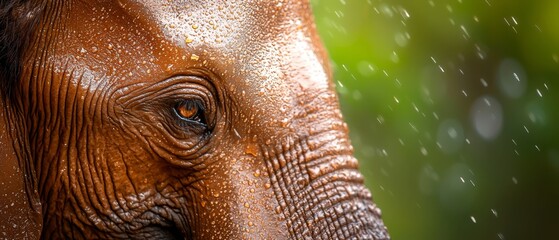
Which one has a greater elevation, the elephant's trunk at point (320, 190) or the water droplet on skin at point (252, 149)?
the water droplet on skin at point (252, 149)

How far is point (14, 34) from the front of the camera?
8.42ft

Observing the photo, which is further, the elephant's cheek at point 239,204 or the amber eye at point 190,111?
the amber eye at point 190,111

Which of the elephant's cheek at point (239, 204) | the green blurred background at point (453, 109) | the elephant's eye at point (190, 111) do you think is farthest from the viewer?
the green blurred background at point (453, 109)

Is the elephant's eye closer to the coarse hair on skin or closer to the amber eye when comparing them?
the amber eye

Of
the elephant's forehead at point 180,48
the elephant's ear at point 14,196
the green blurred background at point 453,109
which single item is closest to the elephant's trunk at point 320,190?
the elephant's forehead at point 180,48

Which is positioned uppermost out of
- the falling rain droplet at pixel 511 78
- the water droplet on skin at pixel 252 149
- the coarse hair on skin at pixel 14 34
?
the coarse hair on skin at pixel 14 34

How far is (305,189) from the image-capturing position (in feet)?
8.34

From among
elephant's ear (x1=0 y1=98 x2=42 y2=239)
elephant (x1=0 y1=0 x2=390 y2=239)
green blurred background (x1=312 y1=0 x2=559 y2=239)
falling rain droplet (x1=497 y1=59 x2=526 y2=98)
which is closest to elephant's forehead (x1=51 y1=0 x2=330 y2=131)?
elephant (x1=0 y1=0 x2=390 y2=239)

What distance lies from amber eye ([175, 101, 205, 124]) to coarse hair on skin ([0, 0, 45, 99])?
396 millimetres

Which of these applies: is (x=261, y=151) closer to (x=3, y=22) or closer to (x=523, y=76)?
(x=3, y=22)

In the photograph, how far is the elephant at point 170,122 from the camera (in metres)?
2.53

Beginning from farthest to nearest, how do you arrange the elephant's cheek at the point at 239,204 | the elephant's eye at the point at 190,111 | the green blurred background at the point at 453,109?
the green blurred background at the point at 453,109 < the elephant's eye at the point at 190,111 < the elephant's cheek at the point at 239,204

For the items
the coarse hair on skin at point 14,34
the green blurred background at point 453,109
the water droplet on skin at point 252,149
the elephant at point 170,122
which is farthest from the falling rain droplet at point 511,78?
the coarse hair on skin at point 14,34

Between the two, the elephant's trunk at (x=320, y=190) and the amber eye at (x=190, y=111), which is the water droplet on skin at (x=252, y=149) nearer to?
the elephant's trunk at (x=320, y=190)
